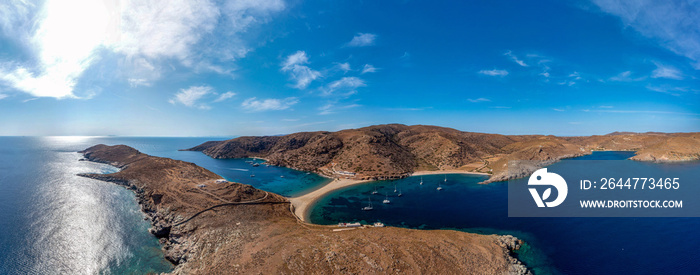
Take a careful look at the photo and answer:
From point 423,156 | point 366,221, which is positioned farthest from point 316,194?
point 423,156

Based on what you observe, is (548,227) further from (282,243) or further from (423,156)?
(423,156)

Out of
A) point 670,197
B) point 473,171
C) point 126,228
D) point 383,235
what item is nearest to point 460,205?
point 383,235

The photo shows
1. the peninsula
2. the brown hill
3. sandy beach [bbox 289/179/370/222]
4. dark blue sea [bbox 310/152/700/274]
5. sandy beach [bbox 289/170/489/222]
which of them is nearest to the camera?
the peninsula

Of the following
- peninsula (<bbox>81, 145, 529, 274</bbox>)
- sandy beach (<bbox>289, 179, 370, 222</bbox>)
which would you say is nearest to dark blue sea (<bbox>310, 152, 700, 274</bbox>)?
sandy beach (<bbox>289, 179, 370, 222</bbox>)

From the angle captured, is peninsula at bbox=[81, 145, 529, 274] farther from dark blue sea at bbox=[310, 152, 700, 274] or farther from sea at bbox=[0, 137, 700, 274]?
dark blue sea at bbox=[310, 152, 700, 274]

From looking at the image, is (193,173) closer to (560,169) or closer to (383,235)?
(383,235)

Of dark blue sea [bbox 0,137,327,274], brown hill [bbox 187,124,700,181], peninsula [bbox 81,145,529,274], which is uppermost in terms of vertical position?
brown hill [bbox 187,124,700,181]

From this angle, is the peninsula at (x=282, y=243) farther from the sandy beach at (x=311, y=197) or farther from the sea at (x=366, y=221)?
the sandy beach at (x=311, y=197)
